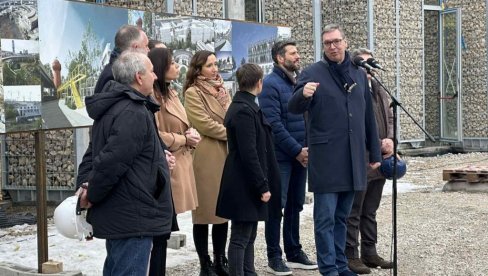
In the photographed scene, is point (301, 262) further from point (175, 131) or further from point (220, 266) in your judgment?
point (175, 131)

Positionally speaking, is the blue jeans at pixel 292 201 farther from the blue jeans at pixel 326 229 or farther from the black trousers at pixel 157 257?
the black trousers at pixel 157 257

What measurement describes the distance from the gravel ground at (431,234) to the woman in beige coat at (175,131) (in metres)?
1.25

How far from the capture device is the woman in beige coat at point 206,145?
6.59m

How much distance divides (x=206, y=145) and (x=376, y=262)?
2000 mm

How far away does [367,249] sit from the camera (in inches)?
296

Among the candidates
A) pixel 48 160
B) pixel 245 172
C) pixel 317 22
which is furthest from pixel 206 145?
pixel 317 22

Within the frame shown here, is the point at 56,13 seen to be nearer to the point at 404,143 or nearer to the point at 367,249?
the point at 367,249

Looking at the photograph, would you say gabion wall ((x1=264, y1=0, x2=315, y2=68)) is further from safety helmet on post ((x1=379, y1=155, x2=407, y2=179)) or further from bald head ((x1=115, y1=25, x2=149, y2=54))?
bald head ((x1=115, y1=25, x2=149, y2=54))

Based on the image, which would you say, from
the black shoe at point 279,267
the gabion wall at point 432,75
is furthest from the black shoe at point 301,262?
the gabion wall at point 432,75

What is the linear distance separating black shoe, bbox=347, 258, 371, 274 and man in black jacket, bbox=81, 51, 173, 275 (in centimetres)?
282

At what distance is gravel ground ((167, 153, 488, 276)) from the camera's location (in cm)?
748

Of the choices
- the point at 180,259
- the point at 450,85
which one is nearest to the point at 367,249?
the point at 180,259

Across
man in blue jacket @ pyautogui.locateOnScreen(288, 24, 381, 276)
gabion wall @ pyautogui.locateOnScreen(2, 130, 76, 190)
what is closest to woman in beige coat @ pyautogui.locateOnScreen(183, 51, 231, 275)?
man in blue jacket @ pyautogui.locateOnScreen(288, 24, 381, 276)

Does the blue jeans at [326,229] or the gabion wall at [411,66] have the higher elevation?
the gabion wall at [411,66]
